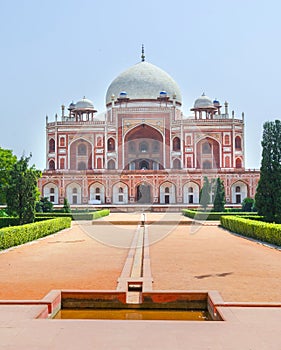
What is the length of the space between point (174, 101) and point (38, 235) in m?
29.2

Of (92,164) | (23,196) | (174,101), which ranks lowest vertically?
(23,196)

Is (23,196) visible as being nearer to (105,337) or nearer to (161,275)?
(161,275)

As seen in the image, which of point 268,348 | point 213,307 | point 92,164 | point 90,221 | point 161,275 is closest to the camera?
point 268,348

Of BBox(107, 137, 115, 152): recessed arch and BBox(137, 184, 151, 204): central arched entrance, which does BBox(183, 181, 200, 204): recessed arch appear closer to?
BBox(137, 184, 151, 204): central arched entrance

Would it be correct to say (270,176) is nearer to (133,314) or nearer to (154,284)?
(154,284)

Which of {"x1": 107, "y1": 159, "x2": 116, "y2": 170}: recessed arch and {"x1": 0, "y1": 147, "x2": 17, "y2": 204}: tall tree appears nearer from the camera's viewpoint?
{"x1": 0, "y1": 147, "x2": 17, "y2": 204}: tall tree

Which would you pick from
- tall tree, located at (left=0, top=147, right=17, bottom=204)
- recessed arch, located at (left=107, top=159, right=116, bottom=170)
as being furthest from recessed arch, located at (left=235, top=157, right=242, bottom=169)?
tall tree, located at (left=0, top=147, right=17, bottom=204)

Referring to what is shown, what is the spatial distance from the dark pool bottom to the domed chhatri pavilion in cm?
2754

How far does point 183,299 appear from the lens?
4.87m

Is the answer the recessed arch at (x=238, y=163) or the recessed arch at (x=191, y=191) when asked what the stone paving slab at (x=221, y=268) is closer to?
the recessed arch at (x=191, y=191)

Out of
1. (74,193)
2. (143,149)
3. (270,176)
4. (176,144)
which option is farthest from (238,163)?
(270,176)

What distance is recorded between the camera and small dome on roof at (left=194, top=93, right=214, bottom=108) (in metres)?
39.1

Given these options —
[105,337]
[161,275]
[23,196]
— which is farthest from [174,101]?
[105,337]

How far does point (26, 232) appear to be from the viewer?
428 inches
